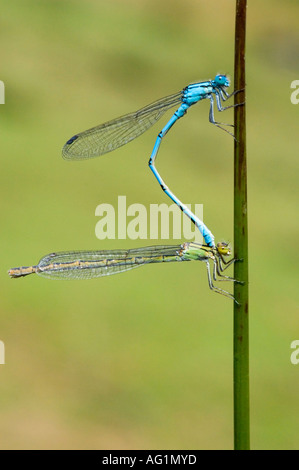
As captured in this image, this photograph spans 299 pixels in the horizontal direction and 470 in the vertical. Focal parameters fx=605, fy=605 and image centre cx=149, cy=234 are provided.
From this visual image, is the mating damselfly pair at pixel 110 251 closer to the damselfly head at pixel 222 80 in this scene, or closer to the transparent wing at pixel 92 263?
the transparent wing at pixel 92 263

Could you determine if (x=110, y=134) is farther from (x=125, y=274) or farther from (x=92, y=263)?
Result: (x=125, y=274)

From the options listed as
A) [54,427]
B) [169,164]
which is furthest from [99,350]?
[169,164]

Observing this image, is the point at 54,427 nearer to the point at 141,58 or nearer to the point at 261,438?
the point at 261,438

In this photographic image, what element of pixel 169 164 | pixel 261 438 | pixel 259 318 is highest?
pixel 169 164

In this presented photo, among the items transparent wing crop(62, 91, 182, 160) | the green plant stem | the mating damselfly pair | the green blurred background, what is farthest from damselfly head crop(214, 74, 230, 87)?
the green blurred background

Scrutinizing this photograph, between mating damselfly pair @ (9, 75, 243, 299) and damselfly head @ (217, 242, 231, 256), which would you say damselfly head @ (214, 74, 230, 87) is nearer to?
mating damselfly pair @ (9, 75, 243, 299)

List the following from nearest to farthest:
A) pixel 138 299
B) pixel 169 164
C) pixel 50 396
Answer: pixel 50 396 → pixel 138 299 → pixel 169 164

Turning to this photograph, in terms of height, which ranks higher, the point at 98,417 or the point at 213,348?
the point at 213,348
